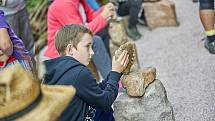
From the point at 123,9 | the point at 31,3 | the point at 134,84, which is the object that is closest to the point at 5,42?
the point at 134,84

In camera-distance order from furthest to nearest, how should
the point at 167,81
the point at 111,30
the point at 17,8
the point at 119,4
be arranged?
the point at 119,4, the point at 111,30, the point at 167,81, the point at 17,8

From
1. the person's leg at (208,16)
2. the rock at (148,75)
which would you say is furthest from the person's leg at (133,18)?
the rock at (148,75)

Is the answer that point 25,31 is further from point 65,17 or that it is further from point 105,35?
point 105,35

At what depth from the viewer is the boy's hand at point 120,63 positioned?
2.71 m

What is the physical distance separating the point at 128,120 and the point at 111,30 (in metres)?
1.79

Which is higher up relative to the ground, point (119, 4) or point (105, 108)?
point (105, 108)

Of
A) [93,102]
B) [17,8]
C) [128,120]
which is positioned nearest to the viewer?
[93,102]

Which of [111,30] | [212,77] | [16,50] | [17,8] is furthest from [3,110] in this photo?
[111,30]

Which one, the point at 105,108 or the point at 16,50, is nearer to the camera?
the point at 105,108

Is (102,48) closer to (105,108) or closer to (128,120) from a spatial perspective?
(128,120)

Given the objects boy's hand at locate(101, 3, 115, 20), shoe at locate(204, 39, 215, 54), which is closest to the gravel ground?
shoe at locate(204, 39, 215, 54)

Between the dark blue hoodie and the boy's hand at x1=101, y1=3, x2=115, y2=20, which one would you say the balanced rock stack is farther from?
the boy's hand at x1=101, y1=3, x2=115, y2=20

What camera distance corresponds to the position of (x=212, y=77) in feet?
13.0

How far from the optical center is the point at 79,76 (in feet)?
7.84
